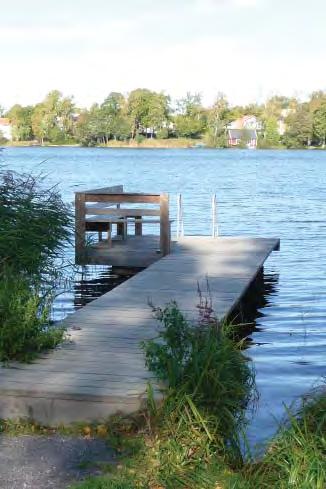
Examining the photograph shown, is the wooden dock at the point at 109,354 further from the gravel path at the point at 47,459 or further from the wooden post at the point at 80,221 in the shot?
the wooden post at the point at 80,221

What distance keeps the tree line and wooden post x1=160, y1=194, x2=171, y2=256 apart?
11548 cm

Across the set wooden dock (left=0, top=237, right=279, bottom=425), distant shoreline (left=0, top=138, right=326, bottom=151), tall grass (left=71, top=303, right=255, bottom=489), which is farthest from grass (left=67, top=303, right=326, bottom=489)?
distant shoreline (left=0, top=138, right=326, bottom=151)

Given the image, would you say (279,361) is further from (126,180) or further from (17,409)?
(126,180)

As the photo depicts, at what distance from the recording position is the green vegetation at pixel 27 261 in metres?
6.59

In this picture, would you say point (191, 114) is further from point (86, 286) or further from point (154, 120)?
point (86, 286)

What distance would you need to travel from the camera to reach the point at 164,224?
1353 centimetres

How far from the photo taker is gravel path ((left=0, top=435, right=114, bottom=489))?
4.68 metres

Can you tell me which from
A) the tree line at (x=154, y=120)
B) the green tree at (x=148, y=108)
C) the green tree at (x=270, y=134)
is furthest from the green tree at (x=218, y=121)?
the green tree at (x=148, y=108)

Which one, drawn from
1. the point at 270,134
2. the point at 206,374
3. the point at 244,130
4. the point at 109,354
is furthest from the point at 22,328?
the point at 270,134

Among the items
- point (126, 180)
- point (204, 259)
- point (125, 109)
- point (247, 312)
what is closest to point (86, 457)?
point (247, 312)

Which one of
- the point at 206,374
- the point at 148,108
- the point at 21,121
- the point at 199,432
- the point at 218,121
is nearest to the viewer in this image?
the point at 199,432

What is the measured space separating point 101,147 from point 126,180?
94228mm

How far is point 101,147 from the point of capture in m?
149

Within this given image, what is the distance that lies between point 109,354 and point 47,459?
1923 millimetres
